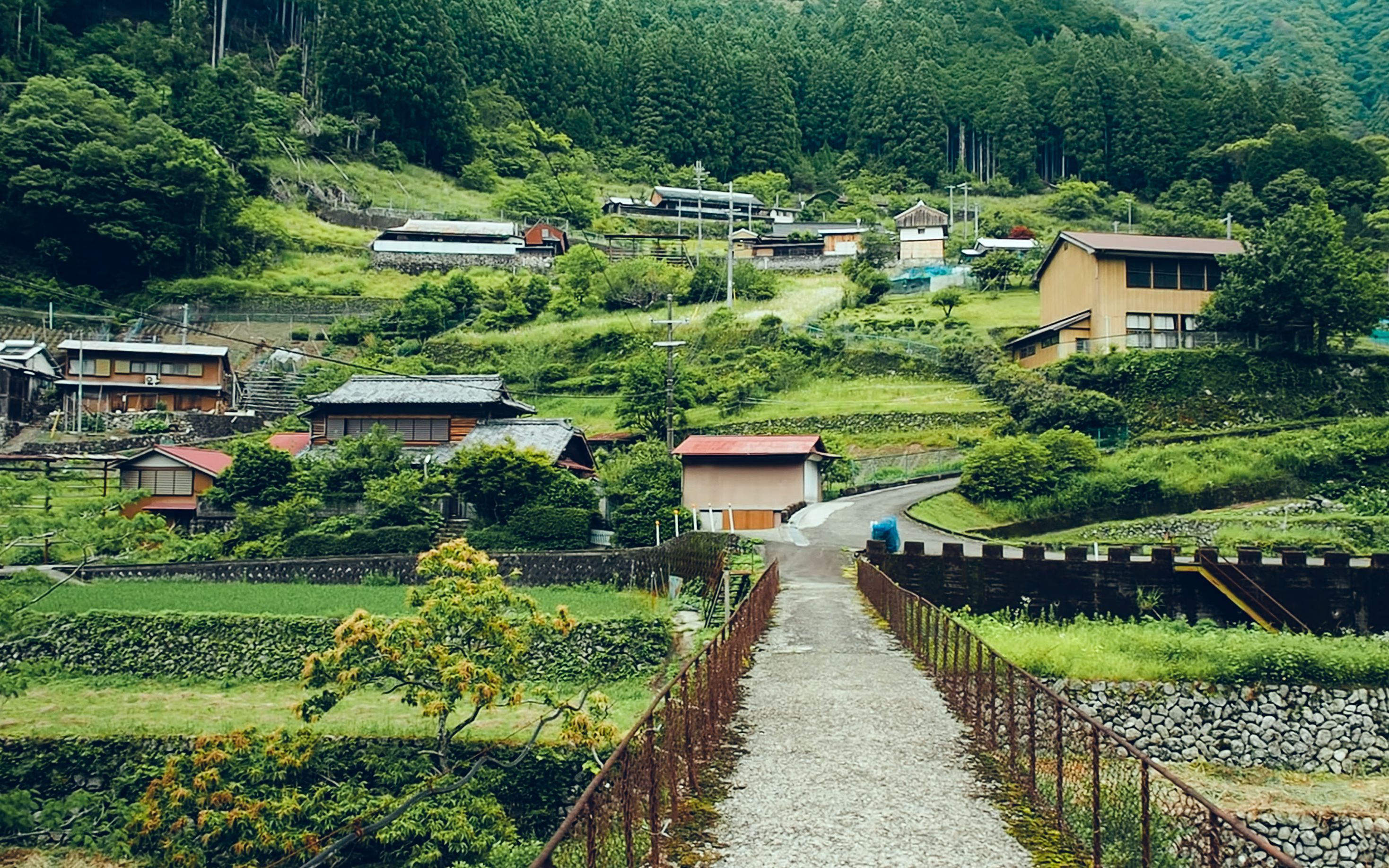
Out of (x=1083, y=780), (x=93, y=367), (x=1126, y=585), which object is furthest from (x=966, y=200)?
(x=1083, y=780)

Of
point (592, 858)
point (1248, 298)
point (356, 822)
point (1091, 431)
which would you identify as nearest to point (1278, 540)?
point (1091, 431)

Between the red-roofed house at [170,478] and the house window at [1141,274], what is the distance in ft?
109

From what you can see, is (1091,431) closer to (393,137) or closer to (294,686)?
(294,686)

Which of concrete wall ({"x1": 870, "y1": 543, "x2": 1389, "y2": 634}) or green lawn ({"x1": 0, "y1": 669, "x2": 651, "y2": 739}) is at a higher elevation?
concrete wall ({"x1": 870, "y1": 543, "x2": 1389, "y2": 634})

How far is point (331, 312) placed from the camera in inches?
2201

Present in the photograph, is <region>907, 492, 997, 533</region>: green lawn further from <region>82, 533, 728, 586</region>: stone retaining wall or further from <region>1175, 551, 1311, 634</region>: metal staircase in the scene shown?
<region>1175, 551, 1311, 634</region>: metal staircase

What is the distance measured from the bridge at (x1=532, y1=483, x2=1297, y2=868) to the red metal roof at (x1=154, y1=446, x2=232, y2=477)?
80.5 ft

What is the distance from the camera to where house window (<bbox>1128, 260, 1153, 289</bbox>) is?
40625mm

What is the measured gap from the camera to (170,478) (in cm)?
3250

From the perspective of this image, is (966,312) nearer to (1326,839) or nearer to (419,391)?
(419,391)

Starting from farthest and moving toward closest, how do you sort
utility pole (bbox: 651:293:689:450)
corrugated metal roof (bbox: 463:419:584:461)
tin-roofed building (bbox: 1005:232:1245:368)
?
tin-roofed building (bbox: 1005:232:1245:368) < utility pole (bbox: 651:293:689:450) < corrugated metal roof (bbox: 463:419:584:461)

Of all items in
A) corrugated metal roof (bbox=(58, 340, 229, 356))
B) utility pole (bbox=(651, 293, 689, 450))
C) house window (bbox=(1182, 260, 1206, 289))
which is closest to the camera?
utility pole (bbox=(651, 293, 689, 450))

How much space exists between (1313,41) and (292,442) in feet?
507

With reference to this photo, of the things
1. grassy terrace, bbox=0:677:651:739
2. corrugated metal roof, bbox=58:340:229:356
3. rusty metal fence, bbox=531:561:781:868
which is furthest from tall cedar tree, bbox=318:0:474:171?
rusty metal fence, bbox=531:561:781:868
